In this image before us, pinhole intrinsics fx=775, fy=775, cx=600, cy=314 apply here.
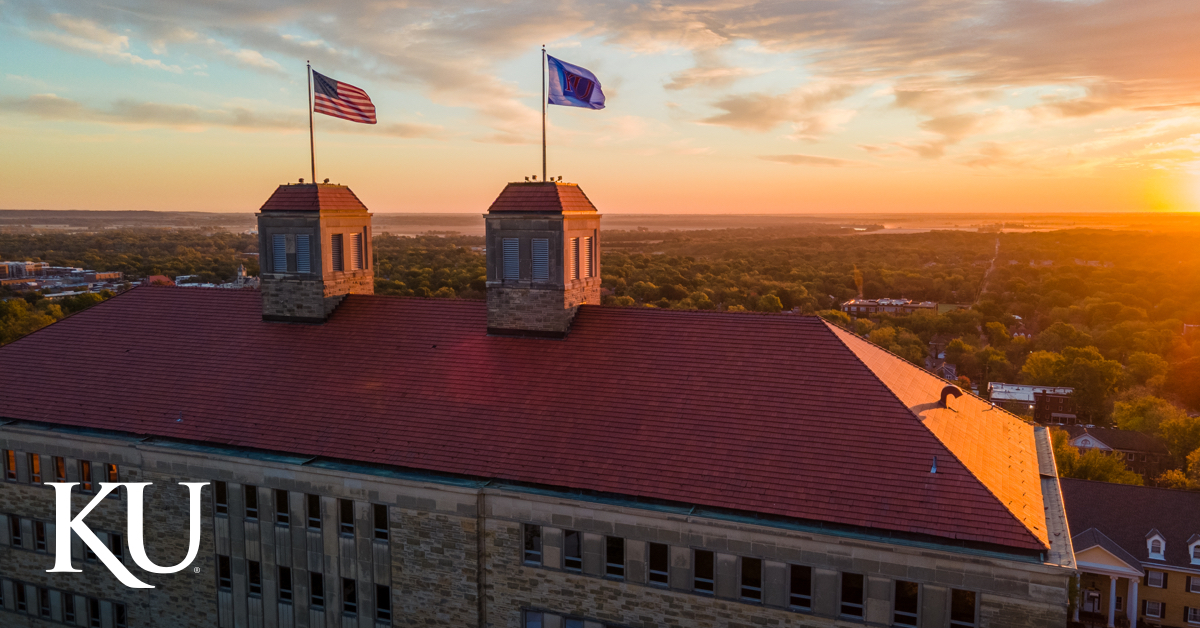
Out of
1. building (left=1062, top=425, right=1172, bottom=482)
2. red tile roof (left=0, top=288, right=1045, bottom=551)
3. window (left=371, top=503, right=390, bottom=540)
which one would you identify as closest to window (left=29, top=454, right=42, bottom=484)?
red tile roof (left=0, top=288, right=1045, bottom=551)

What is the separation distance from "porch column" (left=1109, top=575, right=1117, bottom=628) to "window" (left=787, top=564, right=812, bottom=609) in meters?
34.6

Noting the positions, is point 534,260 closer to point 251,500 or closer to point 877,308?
point 251,500

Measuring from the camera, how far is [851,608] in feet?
75.7

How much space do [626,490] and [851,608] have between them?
754cm

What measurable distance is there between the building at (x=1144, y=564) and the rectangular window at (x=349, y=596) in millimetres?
42211

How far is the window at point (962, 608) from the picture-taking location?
71.9ft

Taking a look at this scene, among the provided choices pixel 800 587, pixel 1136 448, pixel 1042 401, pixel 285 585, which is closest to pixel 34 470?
pixel 285 585

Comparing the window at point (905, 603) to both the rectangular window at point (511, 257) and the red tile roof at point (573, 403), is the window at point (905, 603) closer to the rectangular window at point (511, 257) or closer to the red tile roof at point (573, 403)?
the red tile roof at point (573, 403)

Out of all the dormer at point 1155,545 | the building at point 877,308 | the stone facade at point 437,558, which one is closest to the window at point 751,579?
the stone facade at point 437,558

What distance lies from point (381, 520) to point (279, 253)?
1601 centimetres

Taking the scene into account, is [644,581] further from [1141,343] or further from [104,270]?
[104,270]

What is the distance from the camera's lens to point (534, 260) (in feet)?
110

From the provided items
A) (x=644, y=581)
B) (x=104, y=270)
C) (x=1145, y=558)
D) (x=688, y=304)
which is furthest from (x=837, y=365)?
(x=104, y=270)

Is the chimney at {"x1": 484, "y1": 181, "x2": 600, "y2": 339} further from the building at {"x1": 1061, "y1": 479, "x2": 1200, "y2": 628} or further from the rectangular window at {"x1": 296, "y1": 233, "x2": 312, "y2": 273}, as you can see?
the building at {"x1": 1061, "y1": 479, "x2": 1200, "y2": 628}
